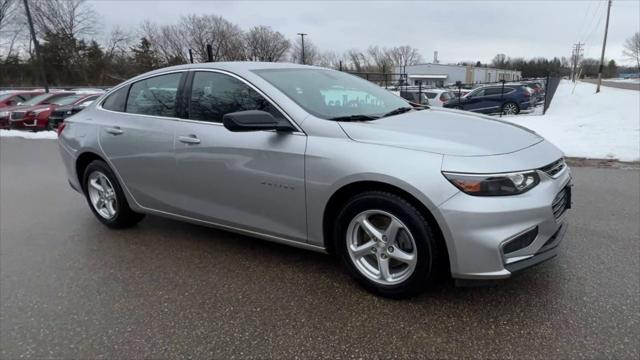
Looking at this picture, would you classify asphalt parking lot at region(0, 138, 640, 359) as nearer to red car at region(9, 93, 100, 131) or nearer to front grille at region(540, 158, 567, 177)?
front grille at region(540, 158, 567, 177)

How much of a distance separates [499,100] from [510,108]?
21.5 inches

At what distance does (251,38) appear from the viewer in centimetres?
6150

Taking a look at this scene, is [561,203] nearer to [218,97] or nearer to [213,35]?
[218,97]

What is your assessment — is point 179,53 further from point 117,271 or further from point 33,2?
point 117,271

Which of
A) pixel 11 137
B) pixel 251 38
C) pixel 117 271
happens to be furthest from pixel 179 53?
pixel 117 271

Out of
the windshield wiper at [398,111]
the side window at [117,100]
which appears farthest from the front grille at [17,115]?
the windshield wiper at [398,111]

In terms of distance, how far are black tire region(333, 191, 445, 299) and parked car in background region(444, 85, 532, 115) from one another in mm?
15181

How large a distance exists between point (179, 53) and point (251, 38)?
10.7m

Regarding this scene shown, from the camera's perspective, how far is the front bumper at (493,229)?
2.26 meters

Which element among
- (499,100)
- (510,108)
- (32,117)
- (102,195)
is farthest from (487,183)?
(32,117)

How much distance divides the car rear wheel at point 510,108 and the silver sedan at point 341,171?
46.9ft

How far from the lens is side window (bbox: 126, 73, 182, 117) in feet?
11.6

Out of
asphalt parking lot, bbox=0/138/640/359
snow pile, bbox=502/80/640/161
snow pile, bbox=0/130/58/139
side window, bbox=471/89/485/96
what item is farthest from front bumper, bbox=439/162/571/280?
side window, bbox=471/89/485/96

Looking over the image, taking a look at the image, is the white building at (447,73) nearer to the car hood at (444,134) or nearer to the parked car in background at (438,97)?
the parked car in background at (438,97)
